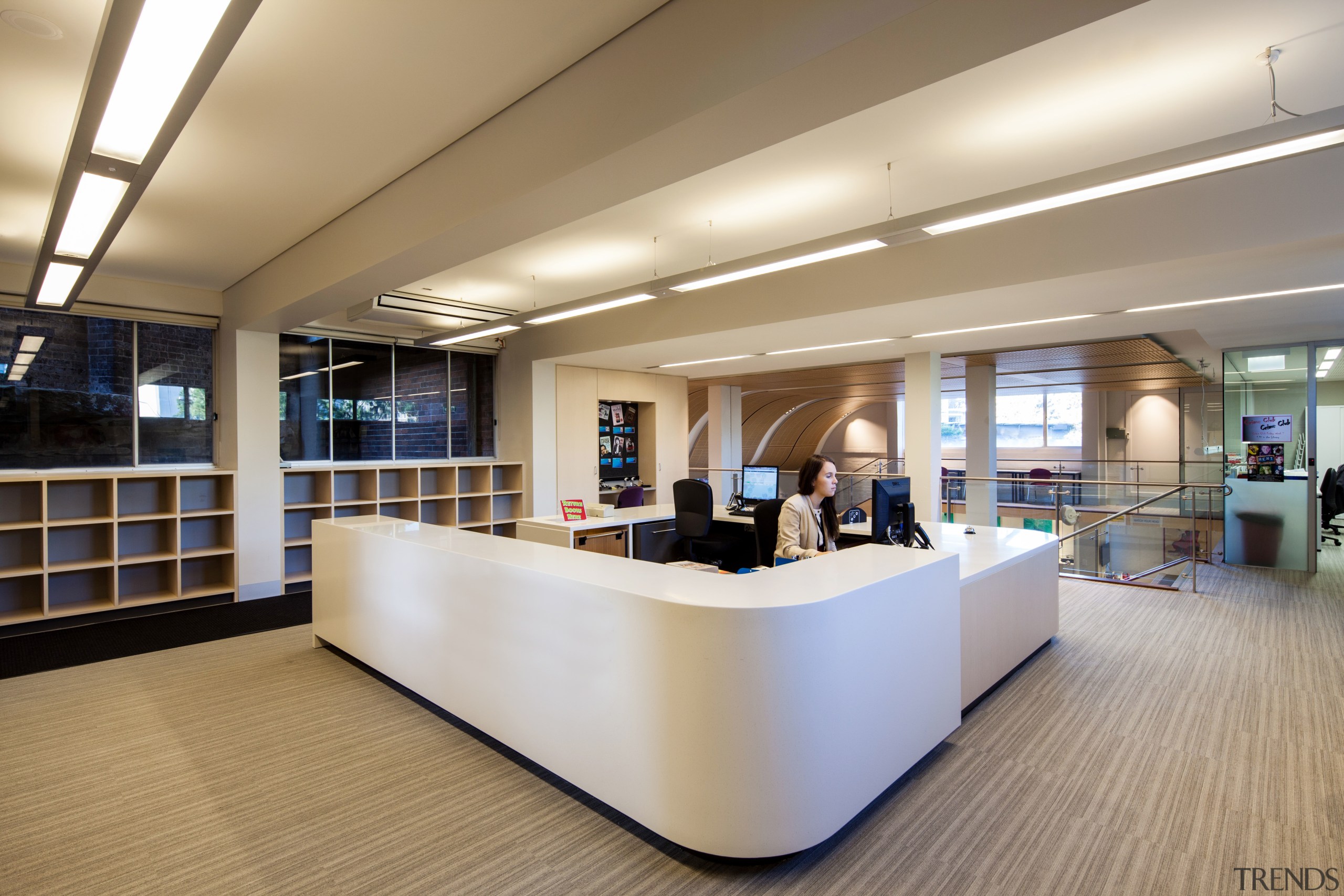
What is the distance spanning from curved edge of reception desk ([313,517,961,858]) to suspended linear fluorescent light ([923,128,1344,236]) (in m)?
1.67

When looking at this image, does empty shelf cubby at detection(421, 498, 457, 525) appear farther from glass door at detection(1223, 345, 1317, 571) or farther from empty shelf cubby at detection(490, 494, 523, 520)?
glass door at detection(1223, 345, 1317, 571)

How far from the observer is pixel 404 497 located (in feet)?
24.6

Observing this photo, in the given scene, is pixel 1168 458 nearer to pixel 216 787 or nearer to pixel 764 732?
pixel 764 732

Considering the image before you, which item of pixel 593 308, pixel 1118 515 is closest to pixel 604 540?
pixel 593 308

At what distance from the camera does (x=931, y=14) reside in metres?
1.90

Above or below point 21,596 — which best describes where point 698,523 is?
above

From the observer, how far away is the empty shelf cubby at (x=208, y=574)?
6.09 meters

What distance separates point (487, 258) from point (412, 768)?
3833mm

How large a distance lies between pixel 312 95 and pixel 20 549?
5261 millimetres

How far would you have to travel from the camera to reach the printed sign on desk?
6.98 metres

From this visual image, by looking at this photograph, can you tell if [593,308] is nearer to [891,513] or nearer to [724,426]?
[891,513]

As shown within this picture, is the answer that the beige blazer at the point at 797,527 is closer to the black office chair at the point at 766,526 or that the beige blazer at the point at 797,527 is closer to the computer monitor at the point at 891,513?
the computer monitor at the point at 891,513

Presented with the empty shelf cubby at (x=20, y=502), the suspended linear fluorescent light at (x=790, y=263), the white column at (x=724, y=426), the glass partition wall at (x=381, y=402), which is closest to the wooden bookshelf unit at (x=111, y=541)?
the empty shelf cubby at (x=20, y=502)

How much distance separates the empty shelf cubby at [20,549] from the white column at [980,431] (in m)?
10.4
